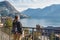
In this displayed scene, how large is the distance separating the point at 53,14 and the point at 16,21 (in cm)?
3158

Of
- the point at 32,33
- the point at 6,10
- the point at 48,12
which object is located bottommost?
the point at 32,33

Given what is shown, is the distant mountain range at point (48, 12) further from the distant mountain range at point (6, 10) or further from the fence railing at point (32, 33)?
the fence railing at point (32, 33)

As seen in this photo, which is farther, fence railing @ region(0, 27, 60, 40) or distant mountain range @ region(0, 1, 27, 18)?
distant mountain range @ region(0, 1, 27, 18)

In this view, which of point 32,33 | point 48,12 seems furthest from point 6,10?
point 32,33

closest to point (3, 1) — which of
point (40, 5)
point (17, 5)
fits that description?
point (17, 5)

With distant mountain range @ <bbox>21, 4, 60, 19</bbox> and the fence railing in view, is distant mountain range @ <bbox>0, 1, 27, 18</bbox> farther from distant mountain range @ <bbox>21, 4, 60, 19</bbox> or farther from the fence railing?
the fence railing

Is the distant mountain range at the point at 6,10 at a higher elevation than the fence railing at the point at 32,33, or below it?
A: higher

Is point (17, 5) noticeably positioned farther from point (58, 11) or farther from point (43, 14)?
point (58, 11)

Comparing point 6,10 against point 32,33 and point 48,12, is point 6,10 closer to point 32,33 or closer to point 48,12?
point 48,12

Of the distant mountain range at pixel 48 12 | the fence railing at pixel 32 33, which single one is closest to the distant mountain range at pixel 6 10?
the distant mountain range at pixel 48 12

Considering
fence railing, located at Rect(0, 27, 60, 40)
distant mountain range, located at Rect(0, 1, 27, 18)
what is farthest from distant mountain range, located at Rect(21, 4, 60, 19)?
fence railing, located at Rect(0, 27, 60, 40)

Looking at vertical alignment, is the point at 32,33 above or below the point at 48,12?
below

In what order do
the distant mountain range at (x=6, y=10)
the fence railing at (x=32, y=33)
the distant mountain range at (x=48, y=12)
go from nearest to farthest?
the fence railing at (x=32, y=33)
the distant mountain range at (x=6, y=10)
the distant mountain range at (x=48, y=12)

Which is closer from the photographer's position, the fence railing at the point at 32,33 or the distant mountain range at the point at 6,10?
the fence railing at the point at 32,33
